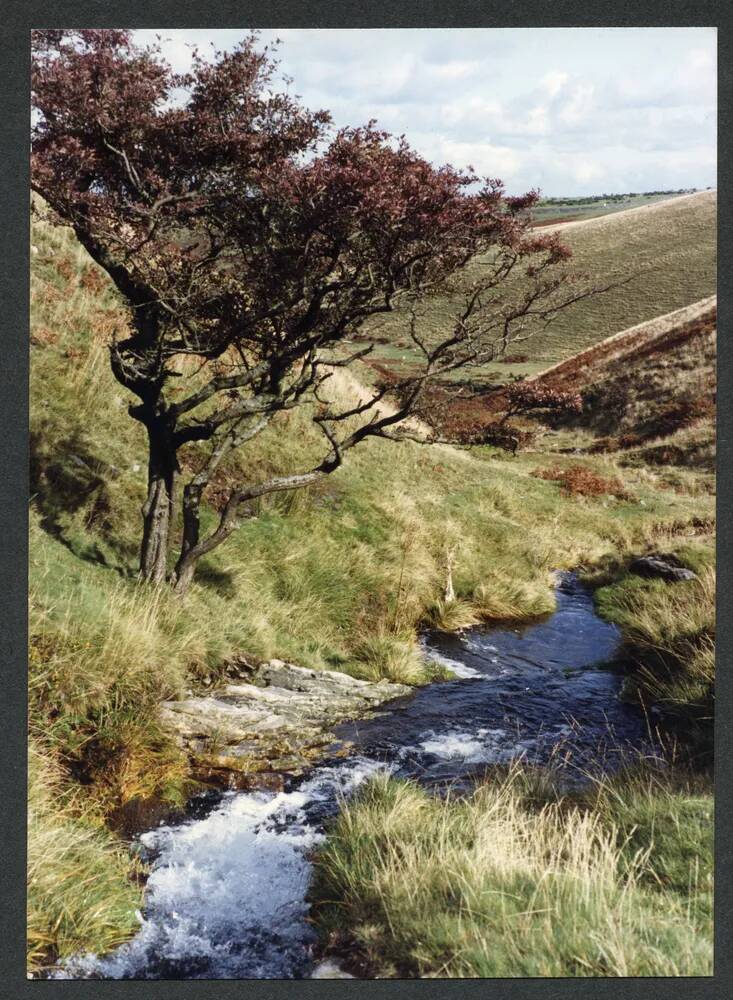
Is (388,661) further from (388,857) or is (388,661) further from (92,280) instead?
(92,280)

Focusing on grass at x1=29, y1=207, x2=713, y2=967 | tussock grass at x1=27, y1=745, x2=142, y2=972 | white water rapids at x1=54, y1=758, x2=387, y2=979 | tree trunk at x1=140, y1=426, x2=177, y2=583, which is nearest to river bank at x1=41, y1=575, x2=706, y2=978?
white water rapids at x1=54, y1=758, x2=387, y2=979

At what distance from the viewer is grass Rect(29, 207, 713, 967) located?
471 cm

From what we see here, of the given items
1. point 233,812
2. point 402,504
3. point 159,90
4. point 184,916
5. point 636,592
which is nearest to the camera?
point 184,916

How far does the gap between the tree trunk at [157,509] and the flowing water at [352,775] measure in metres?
2.23

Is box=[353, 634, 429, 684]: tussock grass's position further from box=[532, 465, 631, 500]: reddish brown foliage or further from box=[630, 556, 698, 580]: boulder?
Answer: box=[532, 465, 631, 500]: reddish brown foliage

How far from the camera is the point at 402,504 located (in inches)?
408

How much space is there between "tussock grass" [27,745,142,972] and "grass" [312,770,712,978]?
1080 mm

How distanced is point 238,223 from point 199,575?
3.41 meters

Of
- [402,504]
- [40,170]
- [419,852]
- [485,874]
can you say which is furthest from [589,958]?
[402,504]

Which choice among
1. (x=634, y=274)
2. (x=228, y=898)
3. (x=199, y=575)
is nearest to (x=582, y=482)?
(x=634, y=274)

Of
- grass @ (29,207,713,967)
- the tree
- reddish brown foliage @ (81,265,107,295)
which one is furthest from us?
reddish brown foliage @ (81,265,107,295)

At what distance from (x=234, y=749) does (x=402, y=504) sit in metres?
5.47

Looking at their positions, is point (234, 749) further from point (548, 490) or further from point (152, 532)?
point (548, 490)

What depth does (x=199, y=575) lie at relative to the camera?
747 cm
